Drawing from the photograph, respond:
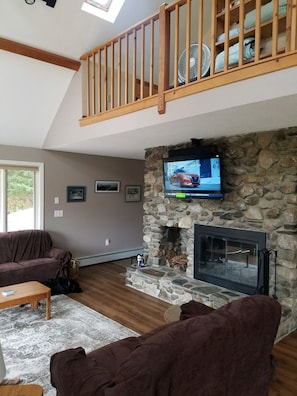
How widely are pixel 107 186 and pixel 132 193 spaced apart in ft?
2.39

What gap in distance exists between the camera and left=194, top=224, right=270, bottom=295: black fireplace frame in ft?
10.9

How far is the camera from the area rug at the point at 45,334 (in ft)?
8.46

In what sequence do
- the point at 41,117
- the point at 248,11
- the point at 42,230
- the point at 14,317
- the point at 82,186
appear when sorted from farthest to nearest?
the point at 82,186
the point at 42,230
the point at 41,117
the point at 14,317
the point at 248,11

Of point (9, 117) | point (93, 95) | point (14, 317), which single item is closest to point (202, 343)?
point (14, 317)

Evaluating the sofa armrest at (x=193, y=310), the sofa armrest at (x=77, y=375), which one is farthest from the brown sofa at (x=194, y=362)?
the sofa armrest at (x=193, y=310)

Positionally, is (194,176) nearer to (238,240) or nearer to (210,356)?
(238,240)

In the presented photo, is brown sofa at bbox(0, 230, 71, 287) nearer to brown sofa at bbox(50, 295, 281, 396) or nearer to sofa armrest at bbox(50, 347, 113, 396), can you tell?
brown sofa at bbox(50, 295, 281, 396)

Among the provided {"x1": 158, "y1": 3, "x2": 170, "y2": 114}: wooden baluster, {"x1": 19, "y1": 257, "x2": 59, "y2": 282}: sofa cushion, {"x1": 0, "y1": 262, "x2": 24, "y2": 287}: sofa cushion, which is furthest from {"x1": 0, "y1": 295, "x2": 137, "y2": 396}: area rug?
{"x1": 158, "y1": 3, "x2": 170, "y2": 114}: wooden baluster

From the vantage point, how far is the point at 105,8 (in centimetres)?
412

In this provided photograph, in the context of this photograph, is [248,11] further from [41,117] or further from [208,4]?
[41,117]

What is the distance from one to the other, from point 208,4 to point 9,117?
3.45 m

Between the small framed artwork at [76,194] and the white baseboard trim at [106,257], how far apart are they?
1.18 metres

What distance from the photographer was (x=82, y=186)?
5.91 meters

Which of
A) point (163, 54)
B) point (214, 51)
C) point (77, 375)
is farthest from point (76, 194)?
point (77, 375)
